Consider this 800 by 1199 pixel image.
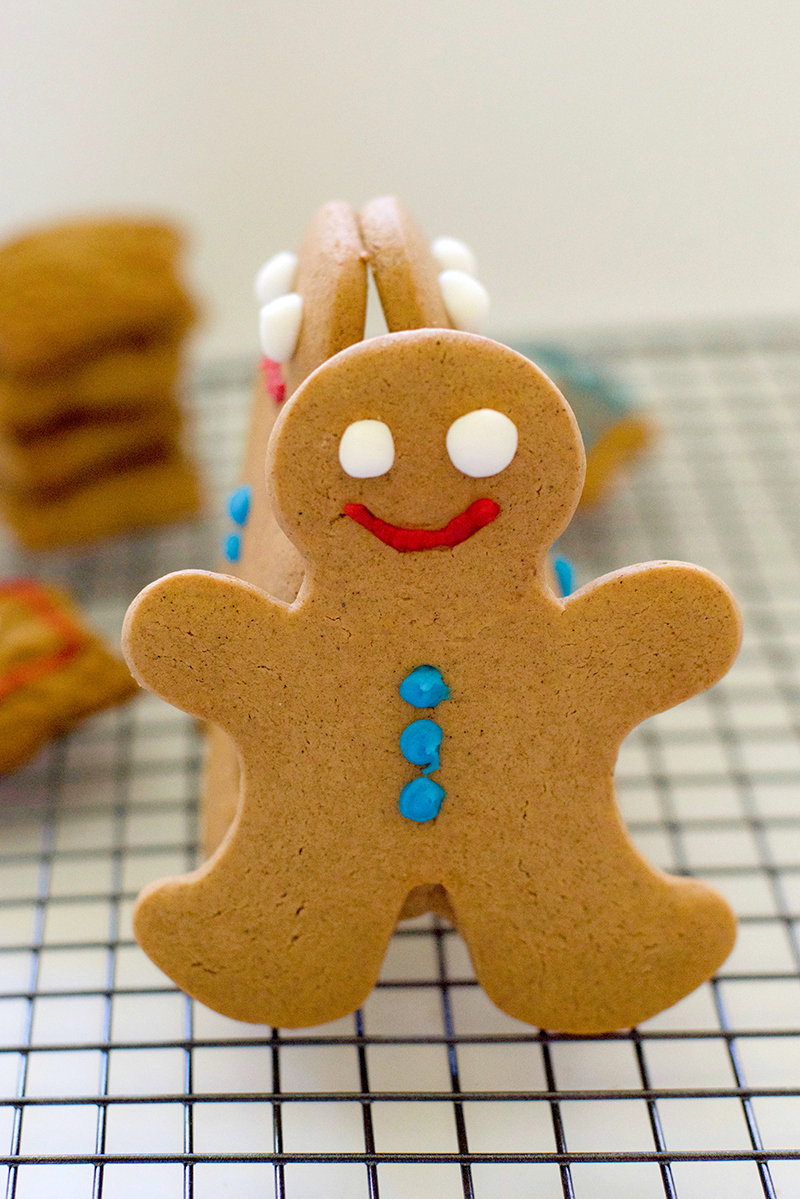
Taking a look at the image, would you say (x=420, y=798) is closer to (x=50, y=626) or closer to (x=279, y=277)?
(x=279, y=277)

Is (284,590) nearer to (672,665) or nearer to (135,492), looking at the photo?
(672,665)

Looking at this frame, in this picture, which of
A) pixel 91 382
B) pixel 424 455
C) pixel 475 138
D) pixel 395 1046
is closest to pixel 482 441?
pixel 424 455

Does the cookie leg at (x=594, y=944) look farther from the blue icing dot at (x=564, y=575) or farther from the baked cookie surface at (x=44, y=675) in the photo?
the baked cookie surface at (x=44, y=675)

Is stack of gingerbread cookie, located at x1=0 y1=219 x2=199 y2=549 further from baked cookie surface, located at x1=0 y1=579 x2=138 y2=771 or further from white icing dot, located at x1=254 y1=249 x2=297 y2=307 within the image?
white icing dot, located at x1=254 y1=249 x2=297 y2=307

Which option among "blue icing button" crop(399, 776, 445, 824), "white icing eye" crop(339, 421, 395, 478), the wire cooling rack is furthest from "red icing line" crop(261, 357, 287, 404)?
the wire cooling rack

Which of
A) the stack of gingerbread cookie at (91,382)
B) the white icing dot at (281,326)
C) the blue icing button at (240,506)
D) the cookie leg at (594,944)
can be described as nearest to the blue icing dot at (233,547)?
the blue icing button at (240,506)

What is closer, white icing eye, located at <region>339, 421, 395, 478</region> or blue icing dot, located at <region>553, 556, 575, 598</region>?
white icing eye, located at <region>339, 421, 395, 478</region>
